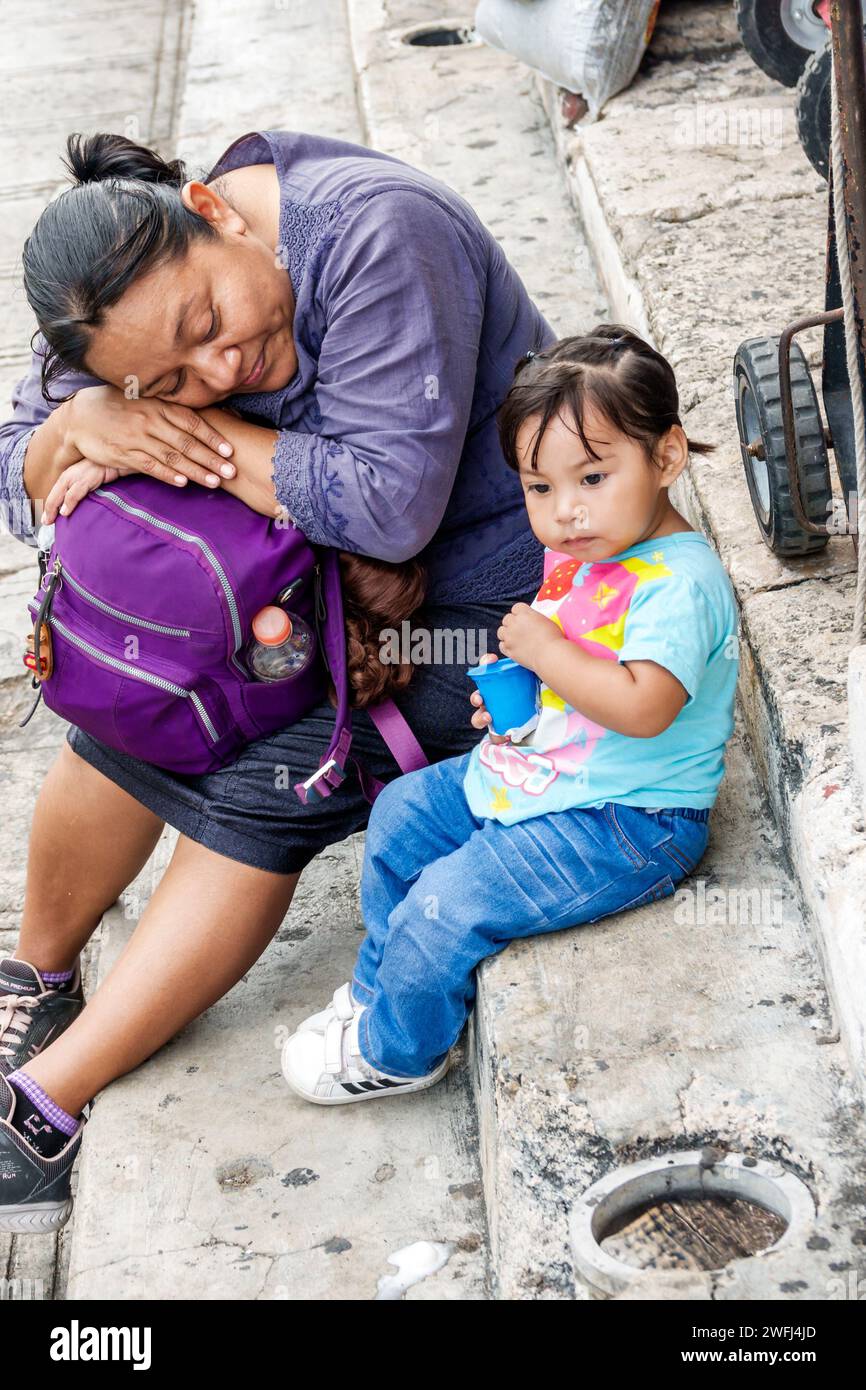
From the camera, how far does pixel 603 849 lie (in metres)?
1.76

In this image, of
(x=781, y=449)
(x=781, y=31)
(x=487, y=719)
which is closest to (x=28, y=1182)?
(x=487, y=719)

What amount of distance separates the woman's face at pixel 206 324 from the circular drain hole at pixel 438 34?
4422mm

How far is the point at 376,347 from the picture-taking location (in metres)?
1.83

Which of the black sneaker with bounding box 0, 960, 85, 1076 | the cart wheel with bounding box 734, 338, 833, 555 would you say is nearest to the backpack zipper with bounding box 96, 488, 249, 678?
the black sneaker with bounding box 0, 960, 85, 1076

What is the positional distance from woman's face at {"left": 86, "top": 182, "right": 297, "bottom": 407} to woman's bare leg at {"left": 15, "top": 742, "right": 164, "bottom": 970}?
59 cm

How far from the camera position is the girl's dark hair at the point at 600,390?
1.70 meters

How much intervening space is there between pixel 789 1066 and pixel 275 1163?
68 cm

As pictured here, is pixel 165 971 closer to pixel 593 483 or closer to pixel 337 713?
pixel 337 713

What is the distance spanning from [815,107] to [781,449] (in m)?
1.03

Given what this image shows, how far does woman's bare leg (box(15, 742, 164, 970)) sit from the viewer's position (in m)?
2.13

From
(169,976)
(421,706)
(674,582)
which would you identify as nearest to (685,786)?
(674,582)

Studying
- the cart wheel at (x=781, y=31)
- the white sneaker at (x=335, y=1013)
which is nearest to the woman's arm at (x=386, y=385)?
the white sneaker at (x=335, y=1013)

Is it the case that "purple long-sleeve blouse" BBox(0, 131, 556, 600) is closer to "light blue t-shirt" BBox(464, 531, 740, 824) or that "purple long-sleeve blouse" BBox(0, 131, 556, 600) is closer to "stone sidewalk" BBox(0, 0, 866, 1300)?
"light blue t-shirt" BBox(464, 531, 740, 824)

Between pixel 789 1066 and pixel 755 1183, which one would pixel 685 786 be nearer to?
pixel 789 1066
